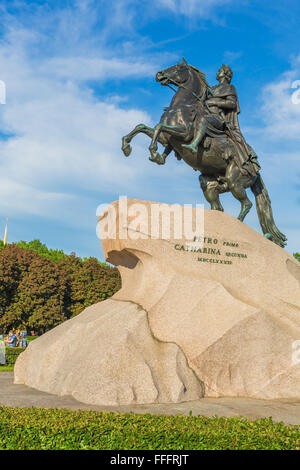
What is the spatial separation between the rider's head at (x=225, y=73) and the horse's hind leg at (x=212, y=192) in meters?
3.11

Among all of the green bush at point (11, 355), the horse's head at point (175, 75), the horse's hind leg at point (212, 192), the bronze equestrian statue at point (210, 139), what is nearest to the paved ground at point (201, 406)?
the bronze equestrian statue at point (210, 139)

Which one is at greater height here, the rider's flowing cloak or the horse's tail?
the rider's flowing cloak

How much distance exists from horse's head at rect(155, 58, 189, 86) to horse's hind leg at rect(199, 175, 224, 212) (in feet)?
9.30

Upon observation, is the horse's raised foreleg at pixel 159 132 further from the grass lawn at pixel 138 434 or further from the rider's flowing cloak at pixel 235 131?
the grass lawn at pixel 138 434

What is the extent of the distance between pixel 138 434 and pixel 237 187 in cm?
894

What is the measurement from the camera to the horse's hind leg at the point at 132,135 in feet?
36.6

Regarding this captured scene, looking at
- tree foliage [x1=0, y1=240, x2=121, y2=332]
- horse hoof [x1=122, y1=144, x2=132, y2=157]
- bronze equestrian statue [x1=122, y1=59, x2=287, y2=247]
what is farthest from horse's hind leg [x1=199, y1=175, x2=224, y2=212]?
tree foliage [x1=0, y1=240, x2=121, y2=332]

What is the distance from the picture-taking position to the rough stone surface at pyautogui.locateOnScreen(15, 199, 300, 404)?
6480mm

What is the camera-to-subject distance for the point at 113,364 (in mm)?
6367

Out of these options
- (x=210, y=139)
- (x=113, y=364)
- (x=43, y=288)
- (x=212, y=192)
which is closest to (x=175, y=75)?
(x=210, y=139)

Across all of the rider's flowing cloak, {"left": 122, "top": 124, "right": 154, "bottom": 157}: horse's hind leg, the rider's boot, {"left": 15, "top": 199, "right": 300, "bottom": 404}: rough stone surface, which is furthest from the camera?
the rider's flowing cloak

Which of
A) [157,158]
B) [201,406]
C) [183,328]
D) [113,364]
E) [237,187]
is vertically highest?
[157,158]

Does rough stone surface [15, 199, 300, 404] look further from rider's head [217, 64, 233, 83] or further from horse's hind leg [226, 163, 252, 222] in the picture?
rider's head [217, 64, 233, 83]

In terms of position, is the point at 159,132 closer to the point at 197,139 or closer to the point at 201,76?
the point at 197,139
